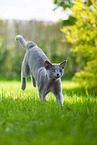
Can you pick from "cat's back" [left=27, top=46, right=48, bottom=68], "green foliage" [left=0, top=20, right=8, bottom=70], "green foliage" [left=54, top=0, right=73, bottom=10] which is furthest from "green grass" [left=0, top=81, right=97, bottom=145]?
"green foliage" [left=0, top=20, right=8, bottom=70]

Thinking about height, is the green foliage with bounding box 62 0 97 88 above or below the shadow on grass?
above

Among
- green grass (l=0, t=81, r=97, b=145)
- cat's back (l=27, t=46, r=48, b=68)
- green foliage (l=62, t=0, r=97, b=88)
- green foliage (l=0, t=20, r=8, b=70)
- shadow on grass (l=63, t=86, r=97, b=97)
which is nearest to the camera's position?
green grass (l=0, t=81, r=97, b=145)

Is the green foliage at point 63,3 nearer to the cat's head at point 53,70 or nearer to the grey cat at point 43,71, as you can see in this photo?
the grey cat at point 43,71

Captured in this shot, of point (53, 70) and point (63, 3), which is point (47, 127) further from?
point (63, 3)

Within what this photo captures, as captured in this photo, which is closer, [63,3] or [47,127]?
[47,127]

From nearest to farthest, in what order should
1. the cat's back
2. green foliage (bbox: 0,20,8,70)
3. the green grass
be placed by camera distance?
1. the green grass
2. the cat's back
3. green foliage (bbox: 0,20,8,70)

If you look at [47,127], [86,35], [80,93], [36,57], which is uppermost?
[86,35]

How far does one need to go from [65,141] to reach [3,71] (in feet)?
26.3

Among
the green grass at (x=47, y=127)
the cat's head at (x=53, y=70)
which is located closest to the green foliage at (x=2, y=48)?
the cat's head at (x=53, y=70)

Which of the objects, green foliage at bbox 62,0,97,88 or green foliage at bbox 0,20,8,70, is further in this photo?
green foliage at bbox 0,20,8,70

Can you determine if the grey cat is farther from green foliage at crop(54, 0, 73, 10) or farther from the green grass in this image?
green foliage at crop(54, 0, 73, 10)

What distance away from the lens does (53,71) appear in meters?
2.76

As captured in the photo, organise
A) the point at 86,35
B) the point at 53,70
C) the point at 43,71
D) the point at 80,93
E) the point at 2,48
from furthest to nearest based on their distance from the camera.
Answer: the point at 2,48 < the point at 86,35 < the point at 80,93 < the point at 43,71 < the point at 53,70

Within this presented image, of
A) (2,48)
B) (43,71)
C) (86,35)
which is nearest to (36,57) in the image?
(43,71)
